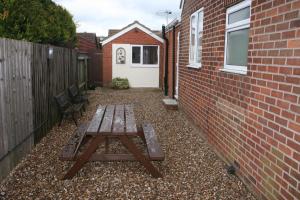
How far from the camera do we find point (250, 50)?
14.1 ft

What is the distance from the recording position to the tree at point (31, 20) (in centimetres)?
798

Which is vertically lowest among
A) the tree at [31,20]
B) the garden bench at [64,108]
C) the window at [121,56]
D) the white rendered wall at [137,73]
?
the garden bench at [64,108]

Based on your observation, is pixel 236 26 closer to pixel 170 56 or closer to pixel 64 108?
pixel 64 108

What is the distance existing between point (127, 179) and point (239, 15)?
3.07m

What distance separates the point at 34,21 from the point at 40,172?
17.4ft

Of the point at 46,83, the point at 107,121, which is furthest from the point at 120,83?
the point at 107,121

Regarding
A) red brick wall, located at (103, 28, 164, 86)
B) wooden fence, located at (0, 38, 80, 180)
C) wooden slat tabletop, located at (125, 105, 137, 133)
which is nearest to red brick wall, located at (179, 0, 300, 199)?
wooden slat tabletop, located at (125, 105, 137, 133)

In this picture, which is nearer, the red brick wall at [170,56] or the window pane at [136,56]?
the red brick wall at [170,56]

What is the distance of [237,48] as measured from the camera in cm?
508

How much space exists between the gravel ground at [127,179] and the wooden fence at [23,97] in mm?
290

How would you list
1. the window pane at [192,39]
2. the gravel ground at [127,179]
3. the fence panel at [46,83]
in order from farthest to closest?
the window pane at [192,39] → the fence panel at [46,83] → the gravel ground at [127,179]

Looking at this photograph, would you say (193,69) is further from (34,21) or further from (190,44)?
(34,21)

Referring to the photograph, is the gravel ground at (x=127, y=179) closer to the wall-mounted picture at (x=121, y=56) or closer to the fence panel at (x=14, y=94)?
the fence panel at (x=14, y=94)

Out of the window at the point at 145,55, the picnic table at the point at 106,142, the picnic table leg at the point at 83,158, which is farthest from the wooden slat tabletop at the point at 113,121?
the window at the point at 145,55
